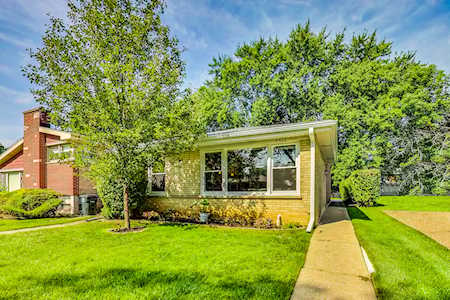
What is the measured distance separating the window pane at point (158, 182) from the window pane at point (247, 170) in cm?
285

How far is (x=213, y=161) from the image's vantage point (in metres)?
8.55

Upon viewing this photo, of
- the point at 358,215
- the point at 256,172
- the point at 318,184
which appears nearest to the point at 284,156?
the point at 256,172

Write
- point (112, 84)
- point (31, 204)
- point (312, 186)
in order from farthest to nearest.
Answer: point (31, 204) < point (312, 186) < point (112, 84)

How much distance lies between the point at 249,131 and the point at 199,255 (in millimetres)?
3976

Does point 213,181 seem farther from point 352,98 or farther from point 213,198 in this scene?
point 352,98

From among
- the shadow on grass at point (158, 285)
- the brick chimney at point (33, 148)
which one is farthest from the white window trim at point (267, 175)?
the brick chimney at point (33, 148)

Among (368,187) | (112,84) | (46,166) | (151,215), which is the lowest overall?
(151,215)

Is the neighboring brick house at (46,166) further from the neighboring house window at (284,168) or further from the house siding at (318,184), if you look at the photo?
the house siding at (318,184)

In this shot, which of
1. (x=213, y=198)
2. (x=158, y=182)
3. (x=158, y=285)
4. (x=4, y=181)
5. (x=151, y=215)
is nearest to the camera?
(x=158, y=285)

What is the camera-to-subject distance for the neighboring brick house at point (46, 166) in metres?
11.7

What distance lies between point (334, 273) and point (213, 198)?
5107mm

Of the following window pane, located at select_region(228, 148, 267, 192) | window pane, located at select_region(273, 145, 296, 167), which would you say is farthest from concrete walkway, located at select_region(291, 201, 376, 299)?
window pane, located at select_region(228, 148, 267, 192)

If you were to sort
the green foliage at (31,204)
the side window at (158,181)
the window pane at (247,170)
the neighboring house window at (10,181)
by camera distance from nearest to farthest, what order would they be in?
the window pane at (247,170) < the side window at (158,181) < the green foliage at (31,204) < the neighboring house window at (10,181)

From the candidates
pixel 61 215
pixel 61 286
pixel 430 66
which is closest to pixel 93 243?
pixel 61 286
